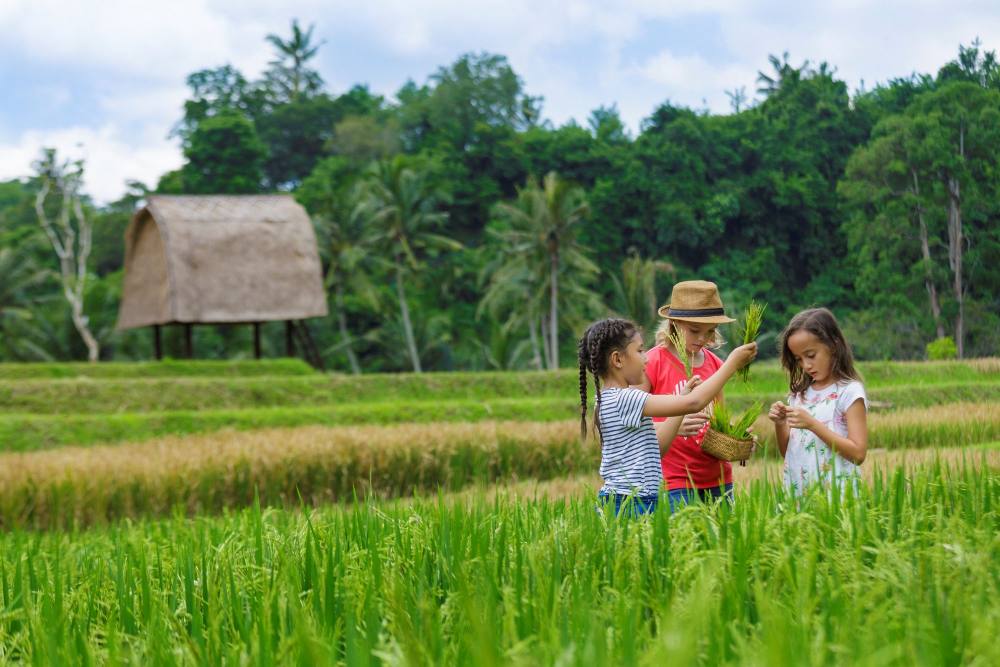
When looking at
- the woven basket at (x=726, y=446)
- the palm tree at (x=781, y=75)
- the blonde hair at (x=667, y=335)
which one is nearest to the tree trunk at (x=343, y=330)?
the palm tree at (x=781, y=75)

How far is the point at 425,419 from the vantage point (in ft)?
50.0

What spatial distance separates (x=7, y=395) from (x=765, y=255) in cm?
1228

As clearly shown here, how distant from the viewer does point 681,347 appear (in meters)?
3.37

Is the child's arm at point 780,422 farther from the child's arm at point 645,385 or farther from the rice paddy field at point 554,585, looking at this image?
the child's arm at point 645,385

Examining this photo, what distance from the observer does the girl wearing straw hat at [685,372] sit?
340 cm

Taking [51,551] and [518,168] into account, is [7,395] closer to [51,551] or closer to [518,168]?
[51,551]

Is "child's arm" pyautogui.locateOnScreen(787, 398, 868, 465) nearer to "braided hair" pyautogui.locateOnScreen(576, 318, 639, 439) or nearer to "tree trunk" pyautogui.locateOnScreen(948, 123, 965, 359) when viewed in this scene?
"braided hair" pyautogui.locateOnScreen(576, 318, 639, 439)

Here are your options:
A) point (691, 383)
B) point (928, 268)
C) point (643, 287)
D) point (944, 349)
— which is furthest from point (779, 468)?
point (643, 287)

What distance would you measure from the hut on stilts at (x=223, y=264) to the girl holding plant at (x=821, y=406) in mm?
19376

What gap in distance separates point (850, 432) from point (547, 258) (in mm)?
27872

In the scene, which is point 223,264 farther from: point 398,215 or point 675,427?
point 675,427

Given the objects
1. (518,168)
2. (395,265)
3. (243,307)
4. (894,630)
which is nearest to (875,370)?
(894,630)

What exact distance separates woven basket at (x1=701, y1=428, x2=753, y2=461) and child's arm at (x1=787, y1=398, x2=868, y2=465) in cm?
16

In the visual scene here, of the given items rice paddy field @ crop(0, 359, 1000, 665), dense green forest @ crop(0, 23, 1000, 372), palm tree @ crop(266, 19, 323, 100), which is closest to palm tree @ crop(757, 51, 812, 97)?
dense green forest @ crop(0, 23, 1000, 372)
